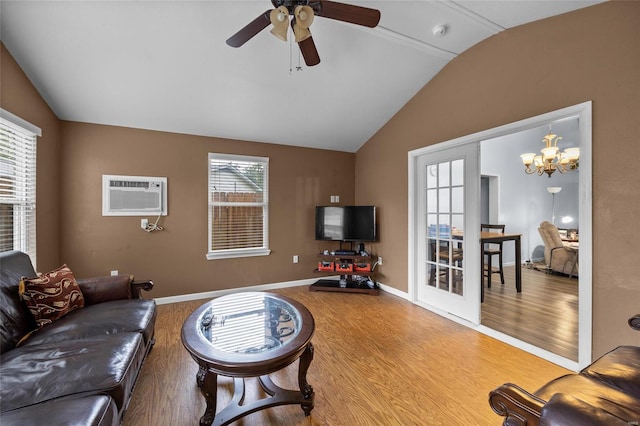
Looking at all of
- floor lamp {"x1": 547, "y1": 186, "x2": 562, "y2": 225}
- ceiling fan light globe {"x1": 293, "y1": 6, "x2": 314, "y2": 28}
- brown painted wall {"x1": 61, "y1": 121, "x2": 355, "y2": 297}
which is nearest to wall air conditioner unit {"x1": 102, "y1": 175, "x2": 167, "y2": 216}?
brown painted wall {"x1": 61, "y1": 121, "x2": 355, "y2": 297}

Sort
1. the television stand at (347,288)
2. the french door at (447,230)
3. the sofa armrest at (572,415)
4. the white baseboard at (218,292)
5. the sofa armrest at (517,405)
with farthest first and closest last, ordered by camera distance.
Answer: the television stand at (347,288)
the white baseboard at (218,292)
the french door at (447,230)
the sofa armrest at (517,405)
the sofa armrest at (572,415)

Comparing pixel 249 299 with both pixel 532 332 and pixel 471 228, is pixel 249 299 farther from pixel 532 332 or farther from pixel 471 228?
pixel 532 332

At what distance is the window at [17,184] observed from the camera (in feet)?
7.31

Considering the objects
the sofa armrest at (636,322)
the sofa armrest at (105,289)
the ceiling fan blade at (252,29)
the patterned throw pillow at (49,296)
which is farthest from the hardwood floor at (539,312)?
the patterned throw pillow at (49,296)

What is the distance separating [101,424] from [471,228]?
3206mm

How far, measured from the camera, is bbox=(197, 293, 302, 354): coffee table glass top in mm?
Result: 1570

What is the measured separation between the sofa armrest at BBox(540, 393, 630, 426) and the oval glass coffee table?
3.46 ft

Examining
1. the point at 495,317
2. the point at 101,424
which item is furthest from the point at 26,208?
the point at 495,317

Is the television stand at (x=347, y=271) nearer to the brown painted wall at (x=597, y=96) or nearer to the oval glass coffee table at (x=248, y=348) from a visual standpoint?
the oval glass coffee table at (x=248, y=348)

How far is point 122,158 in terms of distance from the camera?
3291 millimetres

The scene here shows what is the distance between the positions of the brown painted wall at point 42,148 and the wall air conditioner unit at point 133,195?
45 cm

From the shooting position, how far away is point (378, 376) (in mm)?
1995

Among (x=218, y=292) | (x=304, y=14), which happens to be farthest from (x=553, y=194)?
(x=218, y=292)

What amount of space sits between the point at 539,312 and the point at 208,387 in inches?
145
